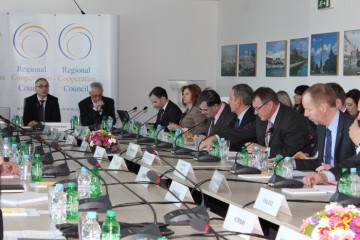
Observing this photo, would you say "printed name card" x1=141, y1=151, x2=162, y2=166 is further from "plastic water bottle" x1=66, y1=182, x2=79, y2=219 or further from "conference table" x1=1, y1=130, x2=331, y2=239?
"plastic water bottle" x1=66, y1=182, x2=79, y2=219

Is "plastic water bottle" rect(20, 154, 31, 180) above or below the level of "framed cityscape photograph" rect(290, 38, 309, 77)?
below

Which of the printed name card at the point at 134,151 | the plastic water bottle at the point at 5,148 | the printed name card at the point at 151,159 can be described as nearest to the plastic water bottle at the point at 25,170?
the printed name card at the point at 151,159

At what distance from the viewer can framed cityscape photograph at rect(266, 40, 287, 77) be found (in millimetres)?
9953

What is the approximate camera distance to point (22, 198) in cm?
354

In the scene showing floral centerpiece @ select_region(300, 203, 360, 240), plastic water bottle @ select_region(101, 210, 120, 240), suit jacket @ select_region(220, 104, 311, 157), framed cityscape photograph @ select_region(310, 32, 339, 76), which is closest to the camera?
floral centerpiece @ select_region(300, 203, 360, 240)

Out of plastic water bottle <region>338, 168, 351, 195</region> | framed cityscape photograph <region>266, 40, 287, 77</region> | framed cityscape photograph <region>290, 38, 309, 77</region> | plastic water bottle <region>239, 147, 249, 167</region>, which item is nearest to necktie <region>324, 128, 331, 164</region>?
plastic water bottle <region>239, 147, 249, 167</region>

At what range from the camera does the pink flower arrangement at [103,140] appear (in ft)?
19.8

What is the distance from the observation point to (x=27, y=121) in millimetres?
9539

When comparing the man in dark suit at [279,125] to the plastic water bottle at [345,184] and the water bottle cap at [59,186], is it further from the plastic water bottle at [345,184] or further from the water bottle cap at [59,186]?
the water bottle cap at [59,186]

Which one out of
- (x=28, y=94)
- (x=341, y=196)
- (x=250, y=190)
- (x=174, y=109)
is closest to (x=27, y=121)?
(x=28, y=94)

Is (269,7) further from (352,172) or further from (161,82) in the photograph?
(352,172)

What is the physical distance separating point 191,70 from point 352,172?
30.0 ft

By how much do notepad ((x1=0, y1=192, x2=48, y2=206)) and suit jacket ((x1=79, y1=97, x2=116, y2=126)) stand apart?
5510 millimetres

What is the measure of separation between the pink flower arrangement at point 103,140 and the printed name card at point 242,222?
3.31m
